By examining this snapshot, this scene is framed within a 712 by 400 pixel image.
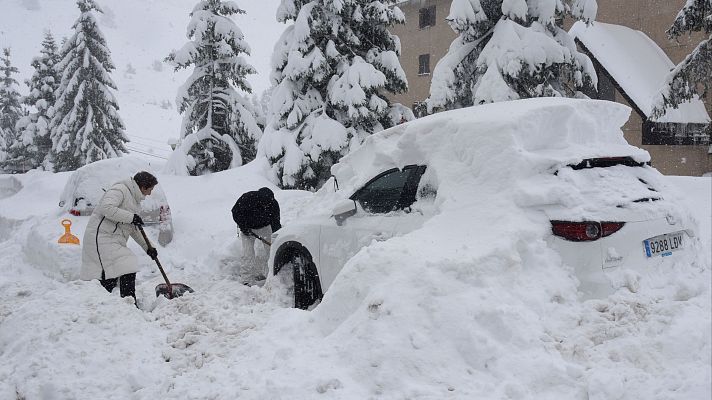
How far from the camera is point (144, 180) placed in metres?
5.77

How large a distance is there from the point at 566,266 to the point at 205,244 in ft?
24.5

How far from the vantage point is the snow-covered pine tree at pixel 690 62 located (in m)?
11.1

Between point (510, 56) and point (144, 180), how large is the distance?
9.30 meters

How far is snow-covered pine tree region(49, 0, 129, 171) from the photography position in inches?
1086

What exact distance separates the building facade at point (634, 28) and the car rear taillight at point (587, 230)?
1661 cm

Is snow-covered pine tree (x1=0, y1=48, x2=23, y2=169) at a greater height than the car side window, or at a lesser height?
greater

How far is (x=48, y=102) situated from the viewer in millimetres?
32375

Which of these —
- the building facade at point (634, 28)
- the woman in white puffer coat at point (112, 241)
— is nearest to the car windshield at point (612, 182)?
the woman in white puffer coat at point (112, 241)

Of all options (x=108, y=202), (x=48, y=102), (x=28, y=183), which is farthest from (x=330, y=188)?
(x=48, y=102)

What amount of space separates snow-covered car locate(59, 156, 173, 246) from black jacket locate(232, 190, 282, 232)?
233cm

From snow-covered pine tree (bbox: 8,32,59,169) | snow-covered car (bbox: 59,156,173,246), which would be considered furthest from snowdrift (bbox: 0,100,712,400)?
snow-covered pine tree (bbox: 8,32,59,169)

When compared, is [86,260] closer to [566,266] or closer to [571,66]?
[566,266]

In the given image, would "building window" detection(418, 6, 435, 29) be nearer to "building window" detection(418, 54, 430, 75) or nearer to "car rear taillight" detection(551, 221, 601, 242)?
"building window" detection(418, 54, 430, 75)

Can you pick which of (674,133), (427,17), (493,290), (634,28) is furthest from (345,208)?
(427,17)
